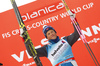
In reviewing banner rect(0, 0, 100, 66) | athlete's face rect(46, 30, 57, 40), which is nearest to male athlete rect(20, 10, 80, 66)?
athlete's face rect(46, 30, 57, 40)

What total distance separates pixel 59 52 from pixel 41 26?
1.08 m

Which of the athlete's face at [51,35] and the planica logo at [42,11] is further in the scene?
the planica logo at [42,11]

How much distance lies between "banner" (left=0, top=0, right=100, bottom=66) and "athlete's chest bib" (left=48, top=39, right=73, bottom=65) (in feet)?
3.17

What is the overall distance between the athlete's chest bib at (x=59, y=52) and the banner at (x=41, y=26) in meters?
0.97

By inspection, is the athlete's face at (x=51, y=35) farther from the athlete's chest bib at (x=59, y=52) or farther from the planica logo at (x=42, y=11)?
the planica logo at (x=42, y=11)

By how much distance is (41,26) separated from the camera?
2.58 m

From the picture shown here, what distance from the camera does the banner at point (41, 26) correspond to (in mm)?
2520

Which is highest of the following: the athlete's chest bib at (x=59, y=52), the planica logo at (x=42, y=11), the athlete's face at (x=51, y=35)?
the planica logo at (x=42, y=11)

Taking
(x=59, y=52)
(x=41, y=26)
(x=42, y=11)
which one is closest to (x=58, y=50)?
(x=59, y=52)

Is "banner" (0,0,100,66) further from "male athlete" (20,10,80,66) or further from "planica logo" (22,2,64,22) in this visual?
"male athlete" (20,10,80,66)

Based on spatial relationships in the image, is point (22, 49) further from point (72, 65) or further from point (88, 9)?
point (88, 9)

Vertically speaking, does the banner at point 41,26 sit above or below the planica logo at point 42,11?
below

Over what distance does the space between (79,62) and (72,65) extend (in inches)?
41.0

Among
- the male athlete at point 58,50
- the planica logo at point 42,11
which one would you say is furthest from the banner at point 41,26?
the male athlete at point 58,50
